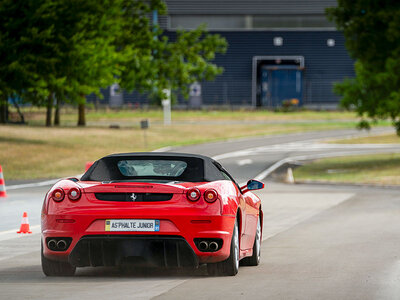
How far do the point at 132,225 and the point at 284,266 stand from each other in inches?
88.9

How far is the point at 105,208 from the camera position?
9.03 metres

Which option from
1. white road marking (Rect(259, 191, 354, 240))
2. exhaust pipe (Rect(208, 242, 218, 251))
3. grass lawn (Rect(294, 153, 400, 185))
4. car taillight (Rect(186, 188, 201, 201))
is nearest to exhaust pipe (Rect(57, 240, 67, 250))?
car taillight (Rect(186, 188, 201, 201))

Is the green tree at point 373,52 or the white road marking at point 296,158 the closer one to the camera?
the white road marking at point 296,158

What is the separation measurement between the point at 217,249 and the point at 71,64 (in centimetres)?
3629

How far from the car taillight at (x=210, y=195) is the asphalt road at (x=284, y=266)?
75 cm

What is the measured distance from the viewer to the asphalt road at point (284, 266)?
8.37m

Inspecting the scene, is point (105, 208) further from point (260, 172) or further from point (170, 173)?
point (260, 172)

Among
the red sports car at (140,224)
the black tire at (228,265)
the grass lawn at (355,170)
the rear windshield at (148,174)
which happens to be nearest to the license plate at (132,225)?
the red sports car at (140,224)

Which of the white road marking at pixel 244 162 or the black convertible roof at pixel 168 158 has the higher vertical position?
→ the black convertible roof at pixel 168 158

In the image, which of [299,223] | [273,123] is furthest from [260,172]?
[273,123]

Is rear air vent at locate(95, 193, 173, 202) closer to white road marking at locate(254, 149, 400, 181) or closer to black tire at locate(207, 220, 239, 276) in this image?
black tire at locate(207, 220, 239, 276)

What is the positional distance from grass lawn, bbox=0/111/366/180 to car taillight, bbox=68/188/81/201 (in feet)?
86.9

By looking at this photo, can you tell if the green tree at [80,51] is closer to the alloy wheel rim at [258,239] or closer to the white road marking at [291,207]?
the white road marking at [291,207]

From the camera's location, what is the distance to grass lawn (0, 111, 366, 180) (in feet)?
133
